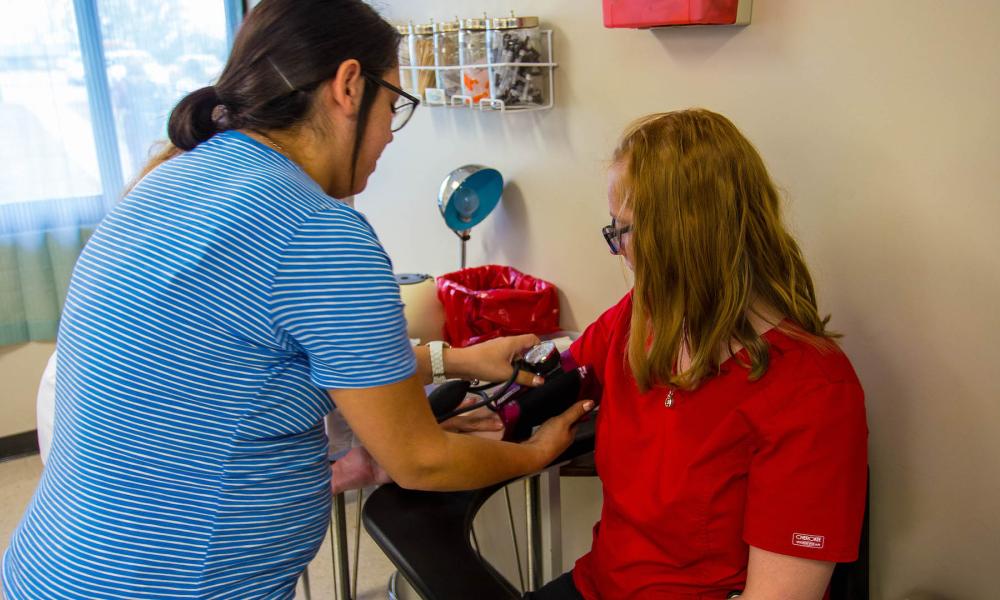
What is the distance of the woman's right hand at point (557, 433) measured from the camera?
1304 millimetres

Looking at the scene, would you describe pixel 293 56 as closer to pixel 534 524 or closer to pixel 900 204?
pixel 900 204

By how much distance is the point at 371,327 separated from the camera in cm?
91

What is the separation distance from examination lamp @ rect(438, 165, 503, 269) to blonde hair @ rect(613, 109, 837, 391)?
1.03 meters

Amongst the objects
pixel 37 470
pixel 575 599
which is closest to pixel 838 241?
pixel 575 599

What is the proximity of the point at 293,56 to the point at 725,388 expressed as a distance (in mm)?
694

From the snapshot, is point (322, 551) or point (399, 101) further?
point (322, 551)

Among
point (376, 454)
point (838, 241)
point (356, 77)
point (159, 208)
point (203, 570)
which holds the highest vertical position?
point (356, 77)

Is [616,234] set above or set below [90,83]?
below

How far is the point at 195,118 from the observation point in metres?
1.12

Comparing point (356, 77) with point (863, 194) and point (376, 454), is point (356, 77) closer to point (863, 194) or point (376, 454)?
point (376, 454)

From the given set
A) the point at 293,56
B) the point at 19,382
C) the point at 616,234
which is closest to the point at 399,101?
the point at 293,56

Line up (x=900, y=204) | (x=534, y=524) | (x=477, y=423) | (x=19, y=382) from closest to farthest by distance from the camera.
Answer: (x=900, y=204), (x=477, y=423), (x=534, y=524), (x=19, y=382)

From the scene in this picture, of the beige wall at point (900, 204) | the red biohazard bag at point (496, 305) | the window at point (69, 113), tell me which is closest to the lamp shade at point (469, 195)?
the red biohazard bag at point (496, 305)

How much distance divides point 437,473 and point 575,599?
0.44 meters
